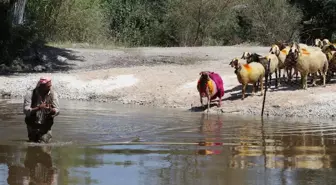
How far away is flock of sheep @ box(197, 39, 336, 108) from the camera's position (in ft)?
60.1

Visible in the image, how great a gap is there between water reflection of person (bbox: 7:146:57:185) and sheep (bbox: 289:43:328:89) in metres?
10.0

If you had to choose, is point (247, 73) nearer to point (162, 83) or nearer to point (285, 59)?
point (285, 59)

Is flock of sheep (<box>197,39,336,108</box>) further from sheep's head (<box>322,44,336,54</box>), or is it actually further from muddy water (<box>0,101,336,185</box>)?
muddy water (<box>0,101,336,185</box>)

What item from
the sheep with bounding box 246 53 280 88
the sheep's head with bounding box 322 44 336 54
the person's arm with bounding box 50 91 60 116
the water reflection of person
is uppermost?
the sheep's head with bounding box 322 44 336 54

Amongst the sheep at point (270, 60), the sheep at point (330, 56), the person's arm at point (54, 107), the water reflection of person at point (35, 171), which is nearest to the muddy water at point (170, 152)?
the water reflection of person at point (35, 171)

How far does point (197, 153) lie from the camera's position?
10742 millimetres

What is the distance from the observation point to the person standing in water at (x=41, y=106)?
11.2m

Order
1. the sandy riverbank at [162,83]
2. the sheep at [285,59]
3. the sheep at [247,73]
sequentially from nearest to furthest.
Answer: the sandy riverbank at [162,83], the sheep at [247,73], the sheep at [285,59]

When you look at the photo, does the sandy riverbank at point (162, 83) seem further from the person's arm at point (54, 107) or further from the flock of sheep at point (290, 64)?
the person's arm at point (54, 107)

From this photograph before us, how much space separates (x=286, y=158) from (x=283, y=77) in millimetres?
10995

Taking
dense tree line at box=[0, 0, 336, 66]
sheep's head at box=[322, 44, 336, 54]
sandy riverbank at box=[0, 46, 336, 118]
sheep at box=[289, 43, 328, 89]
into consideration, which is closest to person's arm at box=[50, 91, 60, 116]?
sandy riverbank at box=[0, 46, 336, 118]

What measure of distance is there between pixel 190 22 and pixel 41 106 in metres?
28.1

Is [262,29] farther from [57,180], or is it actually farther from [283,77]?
[57,180]

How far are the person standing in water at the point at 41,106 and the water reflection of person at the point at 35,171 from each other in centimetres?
80
